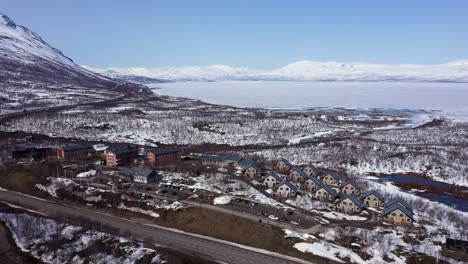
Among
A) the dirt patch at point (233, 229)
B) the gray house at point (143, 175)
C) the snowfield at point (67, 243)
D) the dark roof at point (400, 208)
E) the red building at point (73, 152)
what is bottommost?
the snowfield at point (67, 243)

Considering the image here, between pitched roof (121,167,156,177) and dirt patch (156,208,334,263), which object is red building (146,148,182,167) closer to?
pitched roof (121,167,156,177)

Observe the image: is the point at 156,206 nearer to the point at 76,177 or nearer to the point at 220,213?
the point at 220,213

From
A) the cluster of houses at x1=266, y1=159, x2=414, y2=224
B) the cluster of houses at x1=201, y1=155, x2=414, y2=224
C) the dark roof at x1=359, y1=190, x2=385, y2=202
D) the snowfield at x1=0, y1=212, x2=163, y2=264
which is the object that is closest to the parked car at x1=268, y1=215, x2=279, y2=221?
the cluster of houses at x1=201, y1=155, x2=414, y2=224

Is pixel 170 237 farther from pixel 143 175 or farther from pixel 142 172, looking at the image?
pixel 142 172

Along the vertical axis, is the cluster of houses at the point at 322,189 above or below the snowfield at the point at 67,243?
above

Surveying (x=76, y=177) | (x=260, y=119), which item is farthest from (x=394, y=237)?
(x=260, y=119)

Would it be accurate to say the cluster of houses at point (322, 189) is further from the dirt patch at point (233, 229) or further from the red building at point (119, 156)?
the red building at point (119, 156)

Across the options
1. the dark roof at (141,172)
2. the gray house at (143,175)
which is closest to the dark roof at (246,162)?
the gray house at (143,175)
